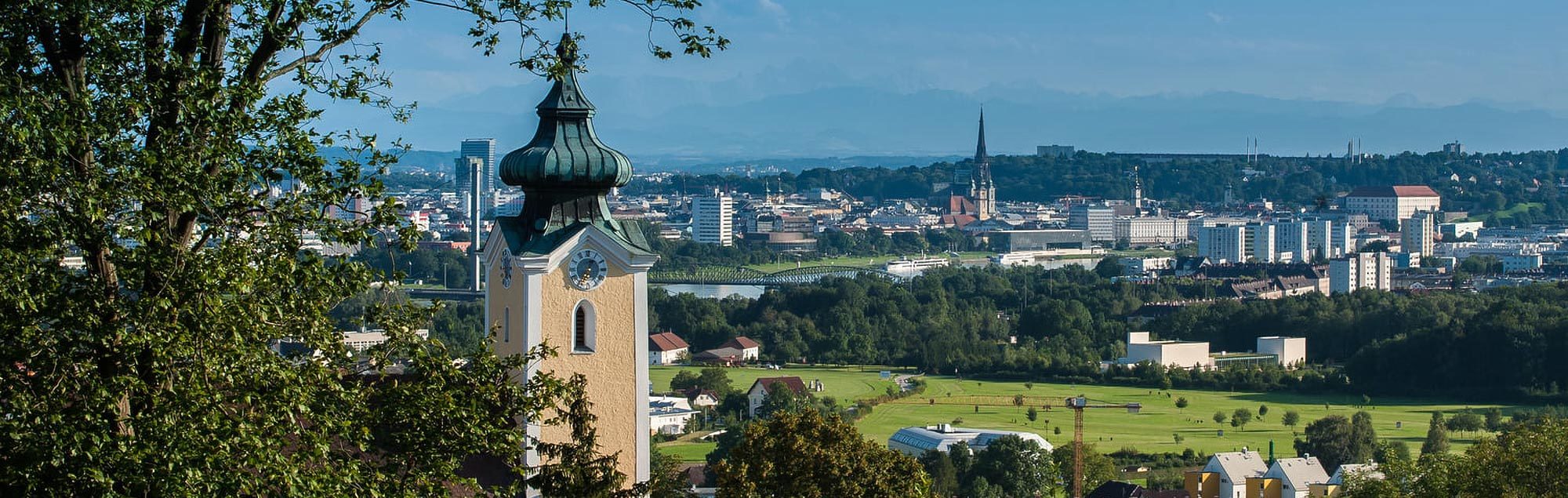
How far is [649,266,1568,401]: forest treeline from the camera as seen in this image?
206 feet

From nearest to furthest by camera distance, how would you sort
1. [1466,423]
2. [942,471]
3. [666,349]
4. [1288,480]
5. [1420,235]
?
[1288,480], [942,471], [1466,423], [666,349], [1420,235]

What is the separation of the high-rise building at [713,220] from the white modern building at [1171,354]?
94789 mm

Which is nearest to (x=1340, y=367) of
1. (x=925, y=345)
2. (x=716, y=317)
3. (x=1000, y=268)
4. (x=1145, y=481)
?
(x=925, y=345)

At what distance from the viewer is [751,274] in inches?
4931

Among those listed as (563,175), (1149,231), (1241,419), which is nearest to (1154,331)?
(1241,419)

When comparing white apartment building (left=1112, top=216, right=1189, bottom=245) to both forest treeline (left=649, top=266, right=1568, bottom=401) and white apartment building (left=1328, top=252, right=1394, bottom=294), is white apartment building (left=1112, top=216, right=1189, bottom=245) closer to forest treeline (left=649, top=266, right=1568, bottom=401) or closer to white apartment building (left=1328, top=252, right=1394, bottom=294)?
white apartment building (left=1328, top=252, right=1394, bottom=294)

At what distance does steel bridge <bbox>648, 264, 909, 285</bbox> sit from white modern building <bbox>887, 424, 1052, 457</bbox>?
2698 inches

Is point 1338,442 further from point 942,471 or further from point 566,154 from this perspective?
point 566,154

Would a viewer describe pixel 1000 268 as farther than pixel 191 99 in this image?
Yes

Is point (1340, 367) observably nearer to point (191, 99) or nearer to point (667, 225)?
point (191, 99)

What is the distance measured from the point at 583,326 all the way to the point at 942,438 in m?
28.9

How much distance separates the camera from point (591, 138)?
15.7 m

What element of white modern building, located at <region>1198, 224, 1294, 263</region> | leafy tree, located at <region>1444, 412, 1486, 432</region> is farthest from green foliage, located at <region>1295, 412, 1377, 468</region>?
white modern building, located at <region>1198, 224, 1294, 263</region>

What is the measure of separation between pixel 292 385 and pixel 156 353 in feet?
1.71
